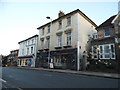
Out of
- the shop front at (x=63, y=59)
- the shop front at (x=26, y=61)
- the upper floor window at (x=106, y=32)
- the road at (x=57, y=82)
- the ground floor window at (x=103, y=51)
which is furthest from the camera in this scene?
the shop front at (x=26, y=61)

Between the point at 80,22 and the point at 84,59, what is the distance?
7.21 metres

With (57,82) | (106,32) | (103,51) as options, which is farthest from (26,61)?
(57,82)

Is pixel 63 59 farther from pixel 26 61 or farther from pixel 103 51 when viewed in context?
pixel 26 61

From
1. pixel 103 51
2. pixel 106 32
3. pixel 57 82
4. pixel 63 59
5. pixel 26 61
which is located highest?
pixel 106 32

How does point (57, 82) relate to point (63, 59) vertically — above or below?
below

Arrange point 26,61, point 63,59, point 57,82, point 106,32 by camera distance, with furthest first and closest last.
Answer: point 26,61
point 63,59
point 106,32
point 57,82

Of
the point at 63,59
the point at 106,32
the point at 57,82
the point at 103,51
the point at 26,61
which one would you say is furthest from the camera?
the point at 26,61

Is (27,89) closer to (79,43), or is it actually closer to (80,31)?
(79,43)

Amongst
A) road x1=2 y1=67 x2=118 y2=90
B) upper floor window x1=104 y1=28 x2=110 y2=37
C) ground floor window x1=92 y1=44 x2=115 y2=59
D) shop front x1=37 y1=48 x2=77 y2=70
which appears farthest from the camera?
shop front x1=37 y1=48 x2=77 y2=70

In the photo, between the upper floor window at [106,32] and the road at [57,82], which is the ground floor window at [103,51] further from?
the road at [57,82]

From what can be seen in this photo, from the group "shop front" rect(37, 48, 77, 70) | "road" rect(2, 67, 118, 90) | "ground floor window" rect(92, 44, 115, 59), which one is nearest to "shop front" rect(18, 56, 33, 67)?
"shop front" rect(37, 48, 77, 70)

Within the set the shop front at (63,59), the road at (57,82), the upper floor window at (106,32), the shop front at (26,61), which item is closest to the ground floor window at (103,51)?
the upper floor window at (106,32)

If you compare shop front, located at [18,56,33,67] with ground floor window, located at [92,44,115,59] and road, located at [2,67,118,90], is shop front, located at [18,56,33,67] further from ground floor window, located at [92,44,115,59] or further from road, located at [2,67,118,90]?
road, located at [2,67,118,90]

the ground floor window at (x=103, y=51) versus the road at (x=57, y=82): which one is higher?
the ground floor window at (x=103, y=51)
